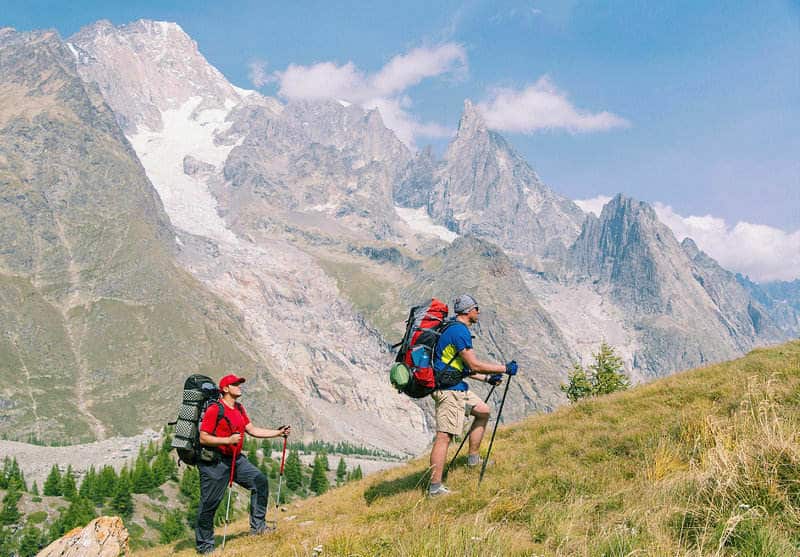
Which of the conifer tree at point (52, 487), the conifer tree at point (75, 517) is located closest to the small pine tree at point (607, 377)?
the conifer tree at point (75, 517)

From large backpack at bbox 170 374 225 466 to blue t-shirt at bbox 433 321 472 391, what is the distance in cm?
470

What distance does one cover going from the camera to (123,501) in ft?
396

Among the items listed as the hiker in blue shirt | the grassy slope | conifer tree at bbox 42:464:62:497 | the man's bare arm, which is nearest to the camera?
the grassy slope

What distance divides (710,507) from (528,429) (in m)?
8.77

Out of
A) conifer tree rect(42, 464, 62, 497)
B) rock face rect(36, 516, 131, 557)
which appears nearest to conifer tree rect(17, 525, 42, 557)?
conifer tree rect(42, 464, 62, 497)

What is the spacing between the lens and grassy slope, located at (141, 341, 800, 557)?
618cm

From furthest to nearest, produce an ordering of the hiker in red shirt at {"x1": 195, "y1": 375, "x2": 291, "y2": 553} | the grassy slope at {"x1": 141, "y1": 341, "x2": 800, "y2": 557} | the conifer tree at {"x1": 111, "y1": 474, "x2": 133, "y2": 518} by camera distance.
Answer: the conifer tree at {"x1": 111, "y1": 474, "x2": 133, "y2": 518}
the hiker in red shirt at {"x1": 195, "y1": 375, "x2": 291, "y2": 553}
the grassy slope at {"x1": 141, "y1": 341, "x2": 800, "y2": 557}

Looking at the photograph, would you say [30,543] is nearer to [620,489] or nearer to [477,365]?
[477,365]

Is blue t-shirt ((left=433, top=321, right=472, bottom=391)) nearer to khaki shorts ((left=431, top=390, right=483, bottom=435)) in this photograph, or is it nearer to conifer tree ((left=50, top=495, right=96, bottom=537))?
khaki shorts ((left=431, top=390, right=483, bottom=435))

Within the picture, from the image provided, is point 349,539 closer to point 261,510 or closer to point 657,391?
point 261,510

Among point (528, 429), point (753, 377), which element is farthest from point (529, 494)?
point (753, 377)

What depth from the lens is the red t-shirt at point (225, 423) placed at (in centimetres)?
1115

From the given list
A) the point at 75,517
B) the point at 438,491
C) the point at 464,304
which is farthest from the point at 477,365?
the point at 75,517

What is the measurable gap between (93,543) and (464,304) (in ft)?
37.2
